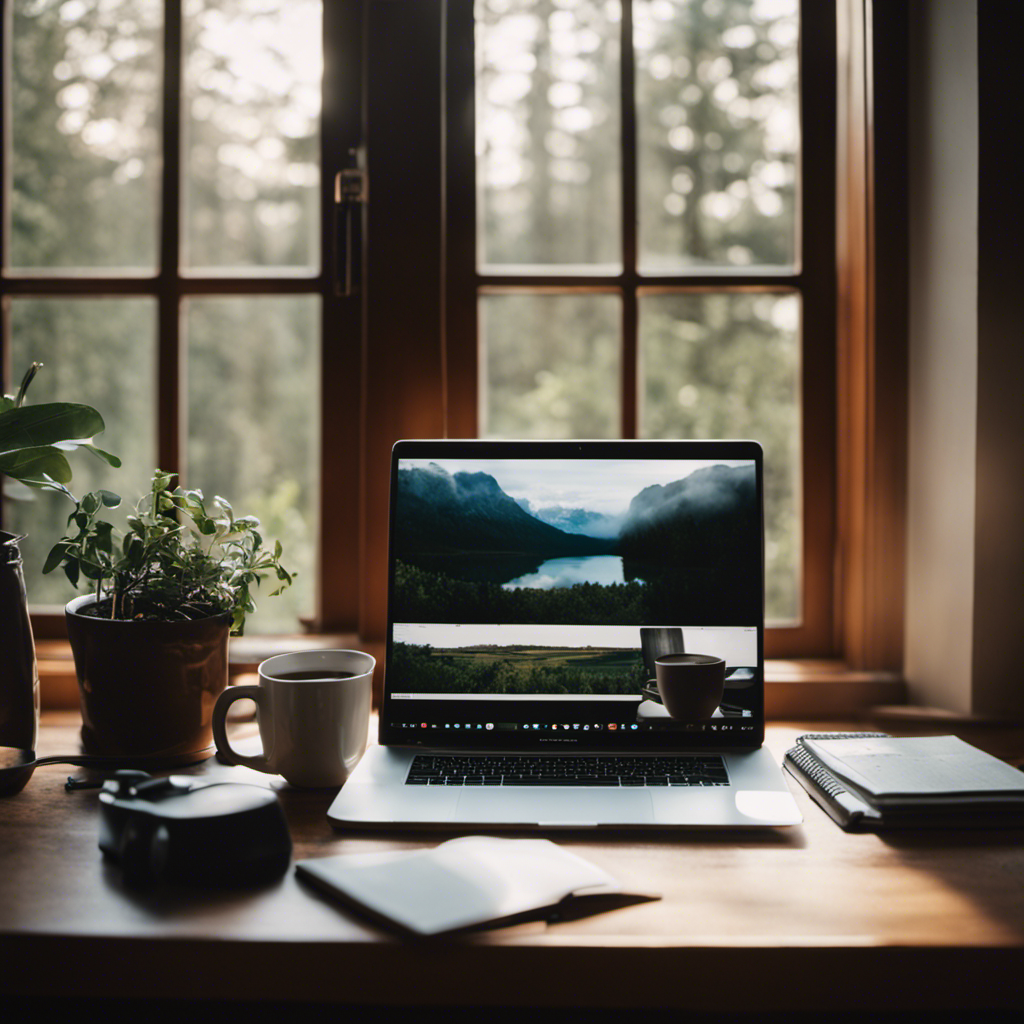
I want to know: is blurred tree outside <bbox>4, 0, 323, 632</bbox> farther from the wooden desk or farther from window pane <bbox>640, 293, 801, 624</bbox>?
the wooden desk

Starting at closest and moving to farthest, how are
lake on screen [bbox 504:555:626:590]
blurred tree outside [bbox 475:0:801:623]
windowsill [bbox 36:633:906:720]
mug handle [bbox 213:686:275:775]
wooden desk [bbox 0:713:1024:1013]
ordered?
wooden desk [bbox 0:713:1024:1013], mug handle [bbox 213:686:275:775], lake on screen [bbox 504:555:626:590], windowsill [bbox 36:633:906:720], blurred tree outside [bbox 475:0:801:623]

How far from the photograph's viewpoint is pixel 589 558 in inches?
38.2

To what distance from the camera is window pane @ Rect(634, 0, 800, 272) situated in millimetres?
1253

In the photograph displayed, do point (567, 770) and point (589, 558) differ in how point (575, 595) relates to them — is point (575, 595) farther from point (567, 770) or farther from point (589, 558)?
point (567, 770)

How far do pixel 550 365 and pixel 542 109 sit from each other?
0.42 m

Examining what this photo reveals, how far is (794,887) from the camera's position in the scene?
67 cm

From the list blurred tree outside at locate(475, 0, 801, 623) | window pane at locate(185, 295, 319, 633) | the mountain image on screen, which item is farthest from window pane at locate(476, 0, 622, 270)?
the mountain image on screen

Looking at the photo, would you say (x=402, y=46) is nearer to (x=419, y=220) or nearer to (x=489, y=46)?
(x=489, y=46)

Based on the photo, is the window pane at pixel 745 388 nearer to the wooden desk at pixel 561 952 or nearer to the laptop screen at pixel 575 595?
the laptop screen at pixel 575 595

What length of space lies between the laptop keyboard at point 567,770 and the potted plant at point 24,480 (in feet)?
1.51

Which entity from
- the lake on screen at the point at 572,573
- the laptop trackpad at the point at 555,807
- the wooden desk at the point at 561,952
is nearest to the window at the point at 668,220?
the lake on screen at the point at 572,573

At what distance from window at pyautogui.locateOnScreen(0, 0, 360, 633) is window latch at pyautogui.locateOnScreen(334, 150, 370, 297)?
37 mm

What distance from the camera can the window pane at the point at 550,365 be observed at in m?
1.29

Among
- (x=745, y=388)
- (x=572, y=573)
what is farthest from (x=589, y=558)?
(x=745, y=388)
